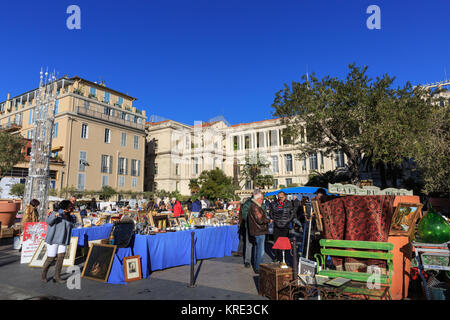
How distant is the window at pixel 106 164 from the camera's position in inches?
A: 1557

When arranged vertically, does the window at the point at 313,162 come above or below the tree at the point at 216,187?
above

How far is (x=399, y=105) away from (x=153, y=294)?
774 inches

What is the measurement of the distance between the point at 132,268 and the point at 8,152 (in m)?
28.1

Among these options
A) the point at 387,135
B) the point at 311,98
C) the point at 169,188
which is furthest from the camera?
the point at 169,188

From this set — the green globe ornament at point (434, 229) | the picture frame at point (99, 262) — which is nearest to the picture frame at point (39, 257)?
→ the picture frame at point (99, 262)

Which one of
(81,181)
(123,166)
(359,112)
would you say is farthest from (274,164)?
(359,112)

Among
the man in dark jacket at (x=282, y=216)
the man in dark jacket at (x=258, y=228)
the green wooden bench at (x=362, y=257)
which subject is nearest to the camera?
the green wooden bench at (x=362, y=257)

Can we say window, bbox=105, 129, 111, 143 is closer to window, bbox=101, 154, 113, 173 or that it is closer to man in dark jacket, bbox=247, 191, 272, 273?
window, bbox=101, 154, 113, 173

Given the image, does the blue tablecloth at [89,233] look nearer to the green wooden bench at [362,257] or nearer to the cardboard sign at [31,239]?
the cardboard sign at [31,239]

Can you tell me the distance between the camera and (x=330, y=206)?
5344mm

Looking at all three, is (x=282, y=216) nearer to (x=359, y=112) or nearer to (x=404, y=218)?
(x=404, y=218)

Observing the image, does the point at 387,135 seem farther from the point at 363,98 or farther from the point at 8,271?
the point at 8,271

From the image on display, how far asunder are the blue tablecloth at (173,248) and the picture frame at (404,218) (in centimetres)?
446
